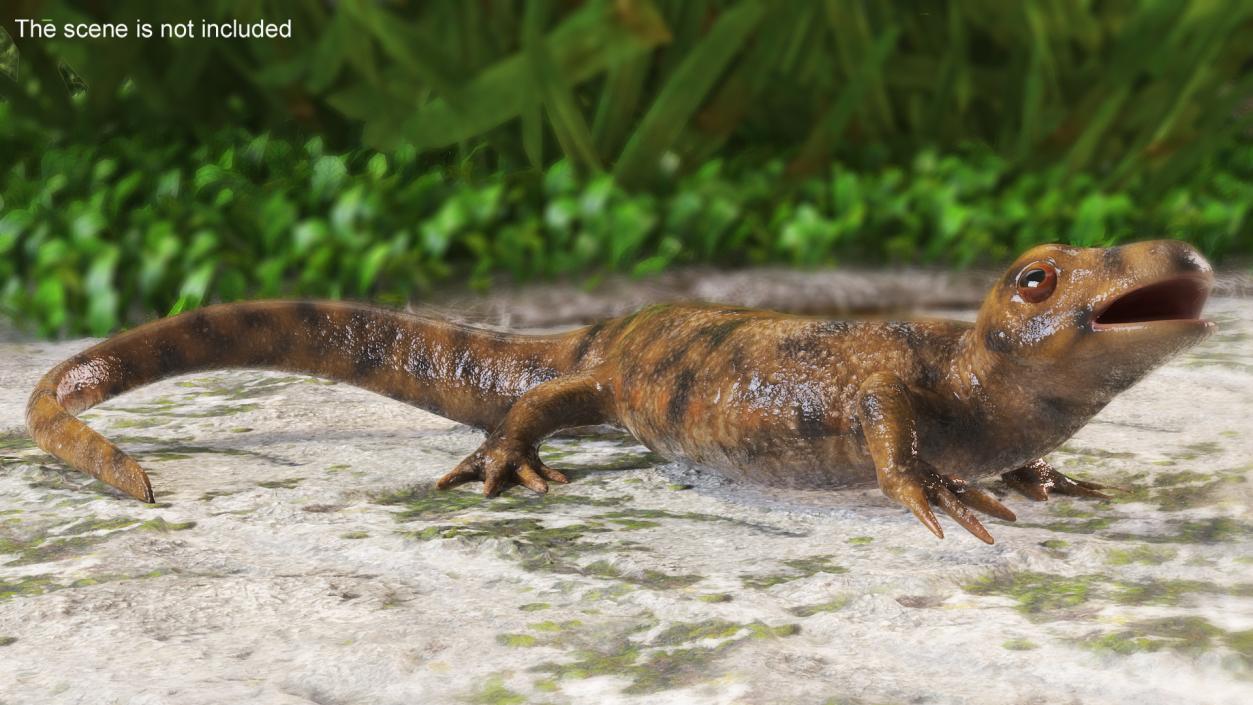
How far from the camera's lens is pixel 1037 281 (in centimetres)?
212

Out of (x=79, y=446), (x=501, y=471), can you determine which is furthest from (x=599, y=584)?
(x=79, y=446)

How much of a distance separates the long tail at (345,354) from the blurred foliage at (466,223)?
1329mm

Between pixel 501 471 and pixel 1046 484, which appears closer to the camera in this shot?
pixel 1046 484

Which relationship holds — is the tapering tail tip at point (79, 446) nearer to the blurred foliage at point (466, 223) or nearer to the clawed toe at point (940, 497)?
the clawed toe at point (940, 497)

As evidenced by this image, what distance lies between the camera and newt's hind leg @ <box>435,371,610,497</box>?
263 cm

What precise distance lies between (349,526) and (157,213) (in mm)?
2854

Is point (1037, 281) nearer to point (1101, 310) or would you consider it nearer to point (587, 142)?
point (1101, 310)

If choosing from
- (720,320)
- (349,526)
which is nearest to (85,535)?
(349,526)

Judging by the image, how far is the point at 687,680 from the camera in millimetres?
1685

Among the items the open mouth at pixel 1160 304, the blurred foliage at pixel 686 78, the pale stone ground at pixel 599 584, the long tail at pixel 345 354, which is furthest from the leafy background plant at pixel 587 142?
the open mouth at pixel 1160 304

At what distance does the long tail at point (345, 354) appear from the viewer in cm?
297

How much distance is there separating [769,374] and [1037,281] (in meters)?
0.52

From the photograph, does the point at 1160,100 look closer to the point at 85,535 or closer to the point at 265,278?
the point at 265,278

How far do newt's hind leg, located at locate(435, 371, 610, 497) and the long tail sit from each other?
0.17 metres
